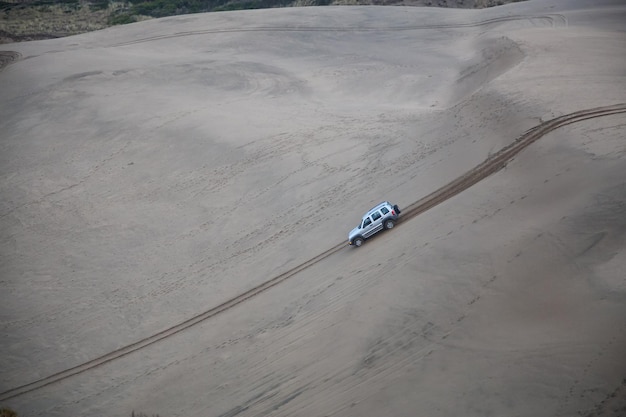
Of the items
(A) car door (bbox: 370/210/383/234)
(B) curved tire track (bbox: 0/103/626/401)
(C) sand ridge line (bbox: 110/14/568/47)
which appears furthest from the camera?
(C) sand ridge line (bbox: 110/14/568/47)

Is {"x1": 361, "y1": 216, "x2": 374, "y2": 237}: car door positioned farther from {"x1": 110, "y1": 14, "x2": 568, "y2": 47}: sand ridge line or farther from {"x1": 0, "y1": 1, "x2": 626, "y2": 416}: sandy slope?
{"x1": 110, "y1": 14, "x2": 568, "y2": 47}: sand ridge line

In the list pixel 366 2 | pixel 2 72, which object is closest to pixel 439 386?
pixel 2 72

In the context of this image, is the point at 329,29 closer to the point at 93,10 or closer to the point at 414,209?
the point at 414,209

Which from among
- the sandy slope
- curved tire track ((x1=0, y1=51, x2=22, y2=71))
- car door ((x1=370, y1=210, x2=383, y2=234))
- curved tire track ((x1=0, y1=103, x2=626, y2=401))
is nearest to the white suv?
car door ((x1=370, y1=210, x2=383, y2=234))

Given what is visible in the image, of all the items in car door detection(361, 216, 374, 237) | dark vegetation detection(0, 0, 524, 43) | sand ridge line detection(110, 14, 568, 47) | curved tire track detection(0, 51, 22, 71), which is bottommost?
car door detection(361, 216, 374, 237)

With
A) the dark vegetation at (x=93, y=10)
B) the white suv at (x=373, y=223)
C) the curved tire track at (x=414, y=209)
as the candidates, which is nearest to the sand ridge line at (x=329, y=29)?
the dark vegetation at (x=93, y=10)

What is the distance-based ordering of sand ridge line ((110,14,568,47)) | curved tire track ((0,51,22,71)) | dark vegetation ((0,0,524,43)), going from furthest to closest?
dark vegetation ((0,0,524,43))
sand ridge line ((110,14,568,47))
curved tire track ((0,51,22,71))

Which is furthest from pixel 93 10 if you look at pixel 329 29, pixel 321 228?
pixel 321 228

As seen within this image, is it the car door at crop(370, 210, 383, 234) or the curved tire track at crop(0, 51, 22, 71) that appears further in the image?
the curved tire track at crop(0, 51, 22, 71)
